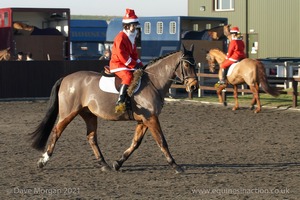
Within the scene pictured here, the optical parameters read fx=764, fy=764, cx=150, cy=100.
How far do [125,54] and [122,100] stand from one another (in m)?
0.70

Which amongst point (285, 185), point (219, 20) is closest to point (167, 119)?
point (285, 185)

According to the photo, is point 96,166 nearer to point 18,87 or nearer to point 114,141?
point 114,141

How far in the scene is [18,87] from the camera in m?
25.2

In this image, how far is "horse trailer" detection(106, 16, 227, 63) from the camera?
97.5 feet

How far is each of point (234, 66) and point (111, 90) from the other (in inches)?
402

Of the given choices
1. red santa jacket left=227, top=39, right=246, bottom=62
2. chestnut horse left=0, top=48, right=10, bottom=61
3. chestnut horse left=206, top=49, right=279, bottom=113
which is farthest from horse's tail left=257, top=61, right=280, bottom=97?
chestnut horse left=0, top=48, right=10, bottom=61

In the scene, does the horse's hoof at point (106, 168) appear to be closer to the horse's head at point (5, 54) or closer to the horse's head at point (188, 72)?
the horse's head at point (188, 72)

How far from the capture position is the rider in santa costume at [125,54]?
11.2m

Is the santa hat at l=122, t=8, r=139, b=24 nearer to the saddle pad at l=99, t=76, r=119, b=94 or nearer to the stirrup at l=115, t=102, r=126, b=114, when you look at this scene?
the saddle pad at l=99, t=76, r=119, b=94

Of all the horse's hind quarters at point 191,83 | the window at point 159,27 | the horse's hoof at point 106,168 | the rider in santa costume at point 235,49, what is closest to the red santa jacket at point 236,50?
the rider in santa costume at point 235,49

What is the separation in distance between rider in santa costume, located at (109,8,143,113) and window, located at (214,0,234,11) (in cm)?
3696

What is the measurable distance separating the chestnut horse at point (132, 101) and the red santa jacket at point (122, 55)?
31 centimetres

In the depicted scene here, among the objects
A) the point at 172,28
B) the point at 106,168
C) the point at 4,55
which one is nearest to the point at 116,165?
the point at 106,168

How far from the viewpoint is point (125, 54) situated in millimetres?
11266
